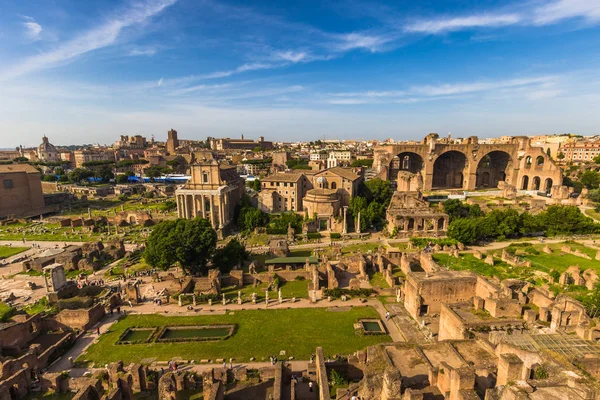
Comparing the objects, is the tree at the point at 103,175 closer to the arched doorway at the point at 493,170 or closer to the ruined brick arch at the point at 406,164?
the ruined brick arch at the point at 406,164

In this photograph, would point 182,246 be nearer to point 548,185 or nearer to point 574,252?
point 574,252

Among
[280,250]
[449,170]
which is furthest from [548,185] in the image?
[280,250]

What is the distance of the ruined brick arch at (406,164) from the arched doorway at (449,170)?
18.8 feet

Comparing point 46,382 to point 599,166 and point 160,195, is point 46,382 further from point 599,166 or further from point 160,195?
point 599,166

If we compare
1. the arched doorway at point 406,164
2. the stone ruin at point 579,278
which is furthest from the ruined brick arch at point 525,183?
the stone ruin at point 579,278

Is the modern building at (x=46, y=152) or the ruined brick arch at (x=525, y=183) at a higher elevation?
the modern building at (x=46, y=152)

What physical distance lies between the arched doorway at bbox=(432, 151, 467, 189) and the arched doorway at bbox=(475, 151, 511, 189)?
4.34m

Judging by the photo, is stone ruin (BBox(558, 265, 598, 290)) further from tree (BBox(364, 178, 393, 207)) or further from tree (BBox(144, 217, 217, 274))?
tree (BBox(144, 217, 217, 274))

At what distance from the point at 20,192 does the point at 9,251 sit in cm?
3851

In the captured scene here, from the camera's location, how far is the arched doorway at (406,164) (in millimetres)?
82938

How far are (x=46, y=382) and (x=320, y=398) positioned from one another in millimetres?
17736

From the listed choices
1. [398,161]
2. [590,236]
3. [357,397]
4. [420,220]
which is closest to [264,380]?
[357,397]

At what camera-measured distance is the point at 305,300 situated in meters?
32.6

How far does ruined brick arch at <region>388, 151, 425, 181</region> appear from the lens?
8238 cm
